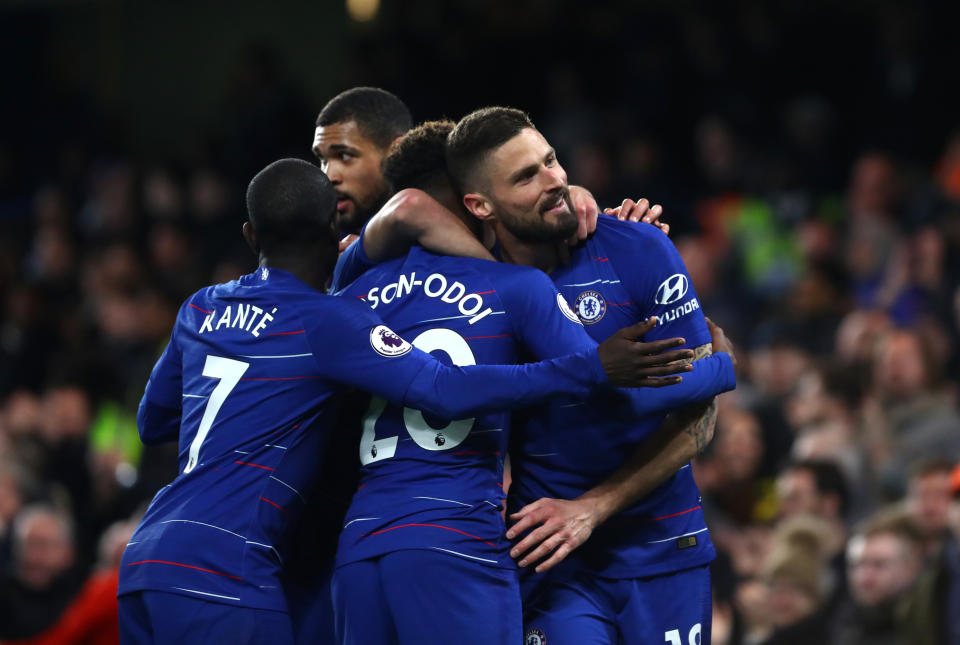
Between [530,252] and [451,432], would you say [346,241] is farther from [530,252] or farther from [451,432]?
[451,432]

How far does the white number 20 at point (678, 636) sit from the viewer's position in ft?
13.3

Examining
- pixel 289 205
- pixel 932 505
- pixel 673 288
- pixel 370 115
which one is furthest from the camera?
pixel 932 505

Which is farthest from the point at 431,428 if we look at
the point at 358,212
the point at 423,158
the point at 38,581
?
the point at 38,581

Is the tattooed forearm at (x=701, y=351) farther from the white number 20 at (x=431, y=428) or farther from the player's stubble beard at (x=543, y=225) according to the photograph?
the white number 20 at (x=431, y=428)

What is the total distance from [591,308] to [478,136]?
63 cm

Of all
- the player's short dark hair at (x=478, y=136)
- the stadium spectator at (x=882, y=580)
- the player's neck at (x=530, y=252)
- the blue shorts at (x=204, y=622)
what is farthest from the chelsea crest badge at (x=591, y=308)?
the stadium spectator at (x=882, y=580)

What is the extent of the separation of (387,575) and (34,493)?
19.1ft

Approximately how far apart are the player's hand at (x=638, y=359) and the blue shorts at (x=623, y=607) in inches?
31.8

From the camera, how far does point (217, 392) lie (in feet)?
12.4

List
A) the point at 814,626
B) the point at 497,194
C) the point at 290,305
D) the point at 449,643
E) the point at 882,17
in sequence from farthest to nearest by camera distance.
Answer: the point at 882,17 < the point at 814,626 < the point at 497,194 < the point at 290,305 < the point at 449,643

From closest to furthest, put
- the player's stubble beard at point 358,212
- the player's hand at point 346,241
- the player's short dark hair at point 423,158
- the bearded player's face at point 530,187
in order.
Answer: the bearded player's face at point 530,187
the player's short dark hair at point 423,158
the player's hand at point 346,241
the player's stubble beard at point 358,212

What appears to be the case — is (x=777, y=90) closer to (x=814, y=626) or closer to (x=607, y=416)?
(x=814, y=626)

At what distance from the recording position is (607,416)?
4.08 m

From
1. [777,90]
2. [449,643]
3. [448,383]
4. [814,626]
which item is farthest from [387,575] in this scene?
[777,90]
